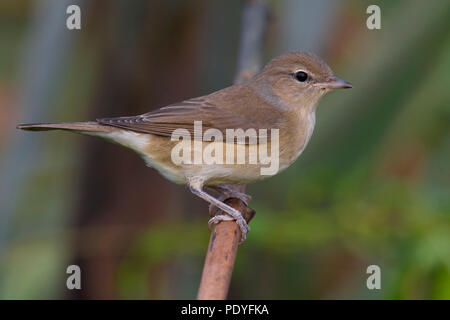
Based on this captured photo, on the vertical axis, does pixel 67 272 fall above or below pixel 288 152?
below

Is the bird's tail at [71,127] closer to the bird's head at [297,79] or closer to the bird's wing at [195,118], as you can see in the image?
the bird's wing at [195,118]

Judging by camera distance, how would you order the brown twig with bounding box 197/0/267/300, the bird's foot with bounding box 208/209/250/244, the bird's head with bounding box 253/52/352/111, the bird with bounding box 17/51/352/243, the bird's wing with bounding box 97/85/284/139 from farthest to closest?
the bird's head with bounding box 253/52/352/111
the bird's wing with bounding box 97/85/284/139
the bird with bounding box 17/51/352/243
the bird's foot with bounding box 208/209/250/244
the brown twig with bounding box 197/0/267/300

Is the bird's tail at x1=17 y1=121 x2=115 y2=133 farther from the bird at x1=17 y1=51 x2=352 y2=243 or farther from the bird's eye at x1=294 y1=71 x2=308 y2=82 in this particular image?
the bird's eye at x1=294 y1=71 x2=308 y2=82

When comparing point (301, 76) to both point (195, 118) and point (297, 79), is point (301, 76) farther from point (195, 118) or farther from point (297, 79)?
point (195, 118)

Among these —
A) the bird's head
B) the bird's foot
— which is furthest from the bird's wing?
the bird's foot

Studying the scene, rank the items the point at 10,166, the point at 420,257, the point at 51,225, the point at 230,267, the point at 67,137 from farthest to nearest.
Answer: the point at 67,137
the point at 51,225
the point at 10,166
the point at 420,257
the point at 230,267

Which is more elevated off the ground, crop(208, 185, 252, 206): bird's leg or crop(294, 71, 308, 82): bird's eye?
crop(294, 71, 308, 82): bird's eye
